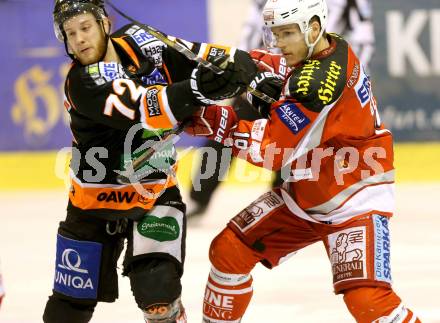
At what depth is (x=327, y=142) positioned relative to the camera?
12.1 ft

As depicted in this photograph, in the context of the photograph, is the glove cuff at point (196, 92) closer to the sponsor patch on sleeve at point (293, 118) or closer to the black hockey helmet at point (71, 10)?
the sponsor patch on sleeve at point (293, 118)

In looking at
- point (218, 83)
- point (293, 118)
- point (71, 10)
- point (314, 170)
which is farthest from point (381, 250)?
point (71, 10)

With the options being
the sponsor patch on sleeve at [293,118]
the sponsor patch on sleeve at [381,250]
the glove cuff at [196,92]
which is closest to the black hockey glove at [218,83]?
the glove cuff at [196,92]

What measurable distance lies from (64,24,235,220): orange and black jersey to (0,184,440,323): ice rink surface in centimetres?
101

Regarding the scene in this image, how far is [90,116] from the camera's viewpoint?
3.48 metres

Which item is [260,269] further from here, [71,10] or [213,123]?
[71,10]

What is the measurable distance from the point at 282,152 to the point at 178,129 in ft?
1.21

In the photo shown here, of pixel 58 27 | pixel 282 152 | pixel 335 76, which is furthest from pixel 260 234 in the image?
pixel 58 27

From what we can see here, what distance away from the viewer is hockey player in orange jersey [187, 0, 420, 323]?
3.49 metres

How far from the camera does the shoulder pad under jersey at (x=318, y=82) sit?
3.46 metres

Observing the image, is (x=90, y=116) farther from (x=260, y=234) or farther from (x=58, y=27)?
(x=260, y=234)

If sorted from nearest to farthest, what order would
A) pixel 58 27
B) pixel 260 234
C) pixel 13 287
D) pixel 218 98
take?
pixel 218 98, pixel 58 27, pixel 260 234, pixel 13 287

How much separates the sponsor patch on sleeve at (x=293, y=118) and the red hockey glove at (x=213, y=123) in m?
0.24

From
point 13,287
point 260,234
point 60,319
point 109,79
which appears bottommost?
point 13,287
